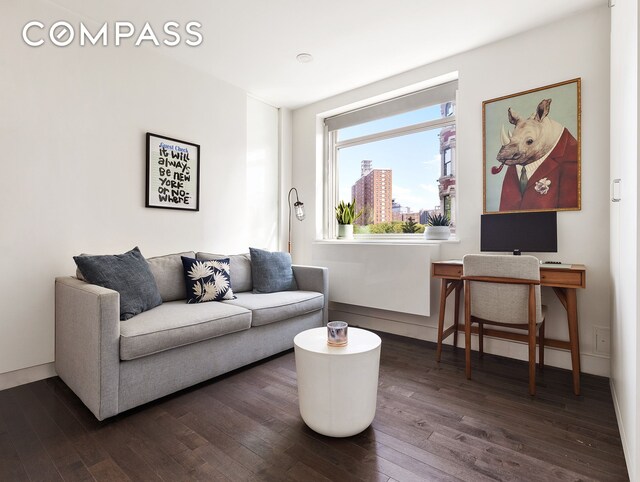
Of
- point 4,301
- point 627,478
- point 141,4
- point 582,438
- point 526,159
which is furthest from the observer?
point 526,159

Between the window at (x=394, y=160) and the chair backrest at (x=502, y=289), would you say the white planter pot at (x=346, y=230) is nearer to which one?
the window at (x=394, y=160)

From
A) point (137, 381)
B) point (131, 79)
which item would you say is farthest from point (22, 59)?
point (137, 381)

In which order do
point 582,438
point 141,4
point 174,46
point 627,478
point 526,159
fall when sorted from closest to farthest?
point 627,478 → point 582,438 → point 141,4 → point 526,159 → point 174,46

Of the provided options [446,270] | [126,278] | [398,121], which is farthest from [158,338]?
[398,121]

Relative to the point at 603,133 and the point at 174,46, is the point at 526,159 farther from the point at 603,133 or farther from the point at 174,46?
the point at 174,46

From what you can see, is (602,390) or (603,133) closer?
(602,390)

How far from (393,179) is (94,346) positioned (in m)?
3.10

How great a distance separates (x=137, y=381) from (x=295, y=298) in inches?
53.8

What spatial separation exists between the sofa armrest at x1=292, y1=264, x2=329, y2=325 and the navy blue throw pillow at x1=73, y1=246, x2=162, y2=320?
1393mm

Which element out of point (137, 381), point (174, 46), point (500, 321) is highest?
point (174, 46)

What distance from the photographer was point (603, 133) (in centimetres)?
238

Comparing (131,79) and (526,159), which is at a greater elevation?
(131,79)

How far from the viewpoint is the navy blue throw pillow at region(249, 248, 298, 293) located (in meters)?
3.18

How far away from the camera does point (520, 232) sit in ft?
8.09
